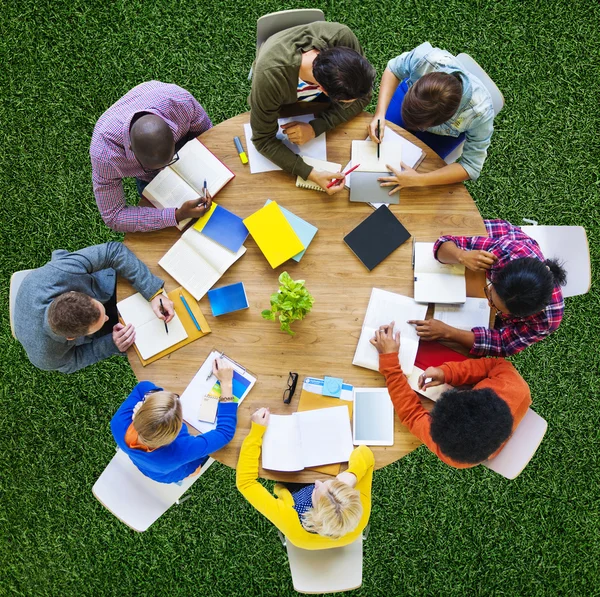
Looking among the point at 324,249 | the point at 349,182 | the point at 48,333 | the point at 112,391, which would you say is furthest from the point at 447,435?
the point at 112,391

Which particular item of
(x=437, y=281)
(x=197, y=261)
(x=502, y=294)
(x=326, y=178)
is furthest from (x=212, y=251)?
(x=502, y=294)

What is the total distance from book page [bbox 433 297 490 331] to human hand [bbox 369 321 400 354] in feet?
0.64

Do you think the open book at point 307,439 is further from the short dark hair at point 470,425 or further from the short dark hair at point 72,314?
the short dark hair at point 72,314

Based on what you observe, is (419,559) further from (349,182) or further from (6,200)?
(6,200)

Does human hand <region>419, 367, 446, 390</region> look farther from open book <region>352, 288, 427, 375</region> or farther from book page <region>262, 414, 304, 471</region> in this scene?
book page <region>262, 414, 304, 471</region>

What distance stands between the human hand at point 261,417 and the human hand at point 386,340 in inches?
19.5

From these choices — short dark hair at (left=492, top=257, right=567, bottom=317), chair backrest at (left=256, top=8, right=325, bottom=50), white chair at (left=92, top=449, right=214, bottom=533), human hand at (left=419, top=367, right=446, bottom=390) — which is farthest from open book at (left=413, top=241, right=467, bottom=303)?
white chair at (left=92, top=449, right=214, bottom=533)

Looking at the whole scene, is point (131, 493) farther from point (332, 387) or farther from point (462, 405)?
point (462, 405)

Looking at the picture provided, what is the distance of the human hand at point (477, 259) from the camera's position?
78.3 inches

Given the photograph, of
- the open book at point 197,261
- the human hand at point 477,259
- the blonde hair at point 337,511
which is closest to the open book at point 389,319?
the human hand at point 477,259

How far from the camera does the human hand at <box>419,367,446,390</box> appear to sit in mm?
1994

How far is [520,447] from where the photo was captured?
2006mm

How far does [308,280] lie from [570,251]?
1.13 meters

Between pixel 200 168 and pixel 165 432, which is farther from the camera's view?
pixel 200 168
